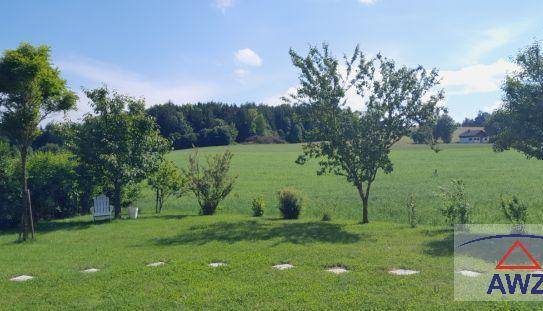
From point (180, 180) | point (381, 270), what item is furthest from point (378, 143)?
point (180, 180)

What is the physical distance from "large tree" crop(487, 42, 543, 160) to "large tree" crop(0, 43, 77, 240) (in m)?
13.9

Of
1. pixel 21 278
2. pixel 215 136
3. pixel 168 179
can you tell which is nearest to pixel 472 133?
pixel 215 136

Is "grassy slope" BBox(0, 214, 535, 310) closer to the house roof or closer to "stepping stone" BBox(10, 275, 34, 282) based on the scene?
"stepping stone" BBox(10, 275, 34, 282)

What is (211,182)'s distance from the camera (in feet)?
64.3

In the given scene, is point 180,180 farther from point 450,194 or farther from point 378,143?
point 450,194

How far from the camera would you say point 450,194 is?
524 inches

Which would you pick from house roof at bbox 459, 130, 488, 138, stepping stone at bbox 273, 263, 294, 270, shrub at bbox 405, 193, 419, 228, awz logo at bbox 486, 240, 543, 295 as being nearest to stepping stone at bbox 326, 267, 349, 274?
stepping stone at bbox 273, 263, 294, 270

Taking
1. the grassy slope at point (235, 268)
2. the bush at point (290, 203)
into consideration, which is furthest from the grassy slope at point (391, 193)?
the grassy slope at point (235, 268)

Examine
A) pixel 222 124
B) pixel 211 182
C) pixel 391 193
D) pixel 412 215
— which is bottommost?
pixel 391 193

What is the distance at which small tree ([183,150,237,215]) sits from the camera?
64.1 feet

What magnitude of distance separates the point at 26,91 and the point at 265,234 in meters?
8.88

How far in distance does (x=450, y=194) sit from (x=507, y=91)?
3.71m

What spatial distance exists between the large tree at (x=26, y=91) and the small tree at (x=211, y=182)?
7.23 meters

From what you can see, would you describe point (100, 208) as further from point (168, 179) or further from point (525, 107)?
point (525, 107)
